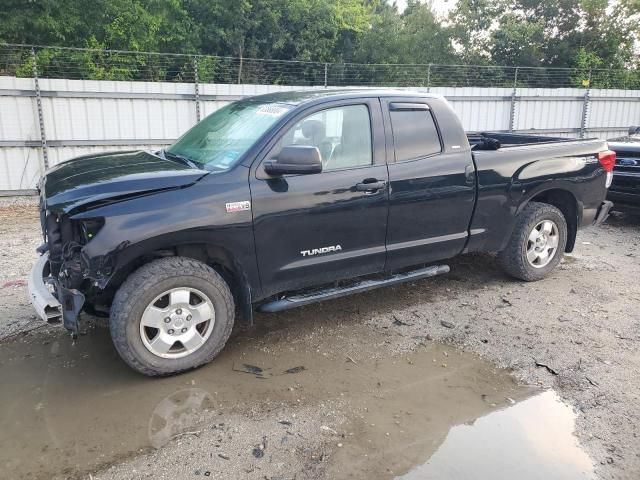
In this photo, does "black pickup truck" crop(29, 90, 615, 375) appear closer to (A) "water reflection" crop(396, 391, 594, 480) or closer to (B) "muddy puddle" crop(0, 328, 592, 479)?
(B) "muddy puddle" crop(0, 328, 592, 479)

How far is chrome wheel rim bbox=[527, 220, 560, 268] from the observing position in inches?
223

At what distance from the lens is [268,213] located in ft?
13.3

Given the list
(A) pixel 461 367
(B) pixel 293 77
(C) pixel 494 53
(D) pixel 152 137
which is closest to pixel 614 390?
(A) pixel 461 367

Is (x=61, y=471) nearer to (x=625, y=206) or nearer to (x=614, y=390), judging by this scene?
(x=614, y=390)

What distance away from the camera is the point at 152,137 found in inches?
412

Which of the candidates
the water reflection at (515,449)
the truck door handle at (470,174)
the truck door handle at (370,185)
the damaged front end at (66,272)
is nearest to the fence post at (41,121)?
the damaged front end at (66,272)

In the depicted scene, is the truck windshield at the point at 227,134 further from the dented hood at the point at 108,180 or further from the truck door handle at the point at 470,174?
the truck door handle at the point at 470,174

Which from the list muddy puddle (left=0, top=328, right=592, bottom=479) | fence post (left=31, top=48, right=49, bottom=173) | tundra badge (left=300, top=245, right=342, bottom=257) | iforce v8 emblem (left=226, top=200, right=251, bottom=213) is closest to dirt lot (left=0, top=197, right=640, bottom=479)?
muddy puddle (left=0, top=328, right=592, bottom=479)

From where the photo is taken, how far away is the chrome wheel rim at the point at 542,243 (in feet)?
18.6

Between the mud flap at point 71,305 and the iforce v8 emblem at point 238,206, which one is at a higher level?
the iforce v8 emblem at point 238,206

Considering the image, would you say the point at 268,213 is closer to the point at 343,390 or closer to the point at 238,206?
the point at 238,206

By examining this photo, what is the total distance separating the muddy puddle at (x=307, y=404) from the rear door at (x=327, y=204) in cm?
70

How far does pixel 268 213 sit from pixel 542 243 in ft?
10.4

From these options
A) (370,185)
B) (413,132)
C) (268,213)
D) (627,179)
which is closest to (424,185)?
(413,132)
